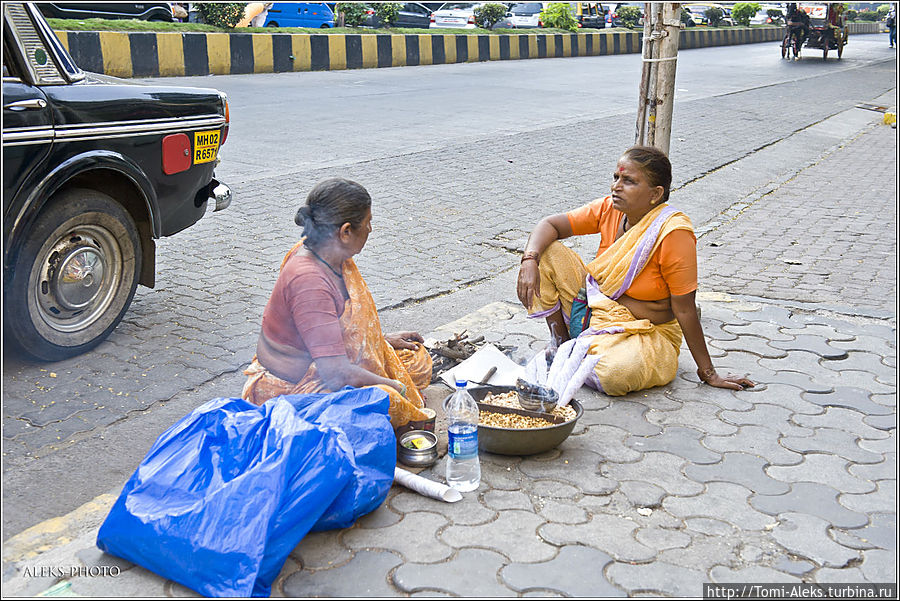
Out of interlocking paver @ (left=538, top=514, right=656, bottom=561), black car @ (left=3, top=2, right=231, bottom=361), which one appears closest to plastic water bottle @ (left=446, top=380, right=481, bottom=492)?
interlocking paver @ (left=538, top=514, right=656, bottom=561)

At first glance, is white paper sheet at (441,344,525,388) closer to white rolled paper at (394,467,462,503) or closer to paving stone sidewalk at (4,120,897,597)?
paving stone sidewalk at (4,120,897,597)

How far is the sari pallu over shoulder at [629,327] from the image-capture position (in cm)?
385

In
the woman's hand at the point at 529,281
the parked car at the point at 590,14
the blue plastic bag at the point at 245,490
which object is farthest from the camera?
the parked car at the point at 590,14

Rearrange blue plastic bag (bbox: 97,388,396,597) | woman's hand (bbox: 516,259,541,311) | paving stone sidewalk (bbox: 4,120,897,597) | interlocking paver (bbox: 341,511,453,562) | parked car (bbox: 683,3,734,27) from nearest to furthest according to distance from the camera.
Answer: blue plastic bag (bbox: 97,388,396,597)
paving stone sidewalk (bbox: 4,120,897,597)
interlocking paver (bbox: 341,511,453,562)
woman's hand (bbox: 516,259,541,311)
parked car (bbox: 683,3,734,27)

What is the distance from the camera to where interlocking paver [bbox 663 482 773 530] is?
2.86 meters

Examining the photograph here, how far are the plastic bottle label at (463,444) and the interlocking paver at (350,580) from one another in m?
0.51

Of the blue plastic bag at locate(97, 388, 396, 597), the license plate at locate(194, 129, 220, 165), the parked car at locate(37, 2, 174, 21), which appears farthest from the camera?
the parked car at locate(37, 2, 174, 21)

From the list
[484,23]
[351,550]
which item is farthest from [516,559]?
[484,23]

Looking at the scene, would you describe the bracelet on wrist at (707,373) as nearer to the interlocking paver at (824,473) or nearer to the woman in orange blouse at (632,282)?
the woman in orange blouse at (632,282)

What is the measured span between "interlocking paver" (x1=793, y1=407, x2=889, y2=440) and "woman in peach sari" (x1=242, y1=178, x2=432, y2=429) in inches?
64.3

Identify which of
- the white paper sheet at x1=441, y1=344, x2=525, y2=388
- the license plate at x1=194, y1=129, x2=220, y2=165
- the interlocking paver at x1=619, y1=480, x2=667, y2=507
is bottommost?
the interlocking paver at x1=619, y1=480, x2=667, y2=507

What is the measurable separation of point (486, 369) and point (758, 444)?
1188 mm

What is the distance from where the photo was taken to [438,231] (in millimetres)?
6758

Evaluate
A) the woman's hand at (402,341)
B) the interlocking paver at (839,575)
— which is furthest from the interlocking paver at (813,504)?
the woman's hand at (402,341)
